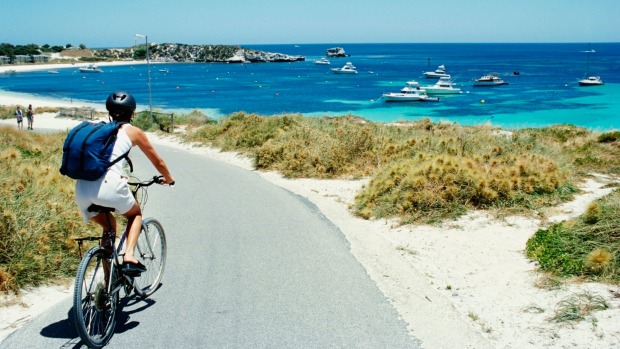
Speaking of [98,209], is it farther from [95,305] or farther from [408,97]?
[408,97]

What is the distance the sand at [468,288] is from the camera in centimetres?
479

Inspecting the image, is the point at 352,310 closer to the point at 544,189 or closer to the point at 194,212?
the point at 194,212

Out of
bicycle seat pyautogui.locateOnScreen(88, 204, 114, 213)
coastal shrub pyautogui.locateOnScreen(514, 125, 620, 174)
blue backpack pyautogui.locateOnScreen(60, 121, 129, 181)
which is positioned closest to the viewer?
blue backpack pyautogui.locateOnScreen(60, 121, 129, 181)

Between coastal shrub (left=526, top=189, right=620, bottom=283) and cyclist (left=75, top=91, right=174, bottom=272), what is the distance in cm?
490

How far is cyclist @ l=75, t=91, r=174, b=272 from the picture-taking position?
4238mm

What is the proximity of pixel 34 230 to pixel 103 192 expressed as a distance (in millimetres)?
2557

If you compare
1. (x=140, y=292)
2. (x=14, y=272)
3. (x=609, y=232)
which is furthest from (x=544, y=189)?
(x=14, y=272)

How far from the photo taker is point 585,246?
21.4 feet

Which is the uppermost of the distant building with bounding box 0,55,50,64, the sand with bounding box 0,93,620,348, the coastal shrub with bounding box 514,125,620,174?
the distant building with bounding box 0,55,50,64

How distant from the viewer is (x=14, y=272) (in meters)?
5.60

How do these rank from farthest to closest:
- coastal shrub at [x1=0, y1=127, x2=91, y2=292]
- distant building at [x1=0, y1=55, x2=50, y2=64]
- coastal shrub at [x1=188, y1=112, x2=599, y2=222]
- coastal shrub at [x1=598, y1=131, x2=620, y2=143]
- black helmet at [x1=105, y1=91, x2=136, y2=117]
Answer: distant building at [x1=0, y1=55, x2=50, y2=64] → coastal shrub at [x1=598, y1=131, x2=620, y2=143] → coastal shrub at [x1=188, y1=112, x2=599, y2=222] → coastal shrub at [x1=0, y1=127, x2=91, y2=292] → black helmet at [x1=105, y1=91, x2=136, y2=117]

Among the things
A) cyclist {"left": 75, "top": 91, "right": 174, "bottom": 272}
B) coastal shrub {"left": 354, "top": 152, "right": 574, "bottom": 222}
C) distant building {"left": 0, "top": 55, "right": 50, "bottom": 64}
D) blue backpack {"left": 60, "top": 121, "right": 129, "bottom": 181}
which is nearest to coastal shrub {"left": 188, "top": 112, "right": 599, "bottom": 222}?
coastal shrub {"left": 354, "top": 152, "right": 574, "bottom": 222}

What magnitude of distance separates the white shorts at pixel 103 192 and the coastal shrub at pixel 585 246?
16.7ft

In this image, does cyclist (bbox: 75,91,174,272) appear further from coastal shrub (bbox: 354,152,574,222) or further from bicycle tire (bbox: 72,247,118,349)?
coastal shrub (bbox: 354,152,574,222)
